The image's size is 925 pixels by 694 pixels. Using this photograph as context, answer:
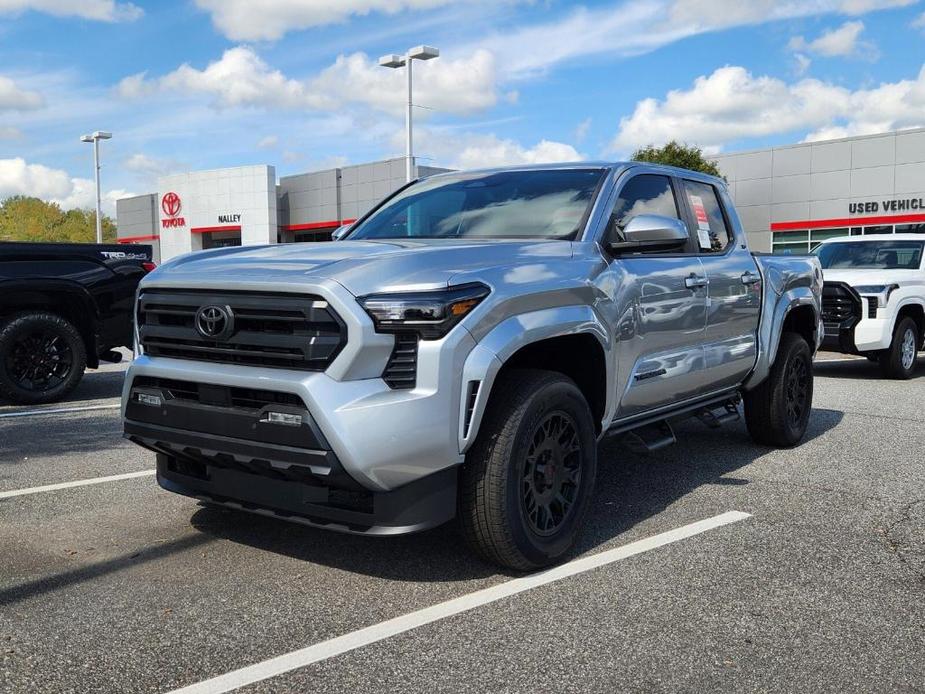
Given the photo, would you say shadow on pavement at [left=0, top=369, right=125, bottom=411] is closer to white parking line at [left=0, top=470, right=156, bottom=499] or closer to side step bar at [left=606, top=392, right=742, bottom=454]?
white parking line at [left=0, top=470, right=156, bottom=499]

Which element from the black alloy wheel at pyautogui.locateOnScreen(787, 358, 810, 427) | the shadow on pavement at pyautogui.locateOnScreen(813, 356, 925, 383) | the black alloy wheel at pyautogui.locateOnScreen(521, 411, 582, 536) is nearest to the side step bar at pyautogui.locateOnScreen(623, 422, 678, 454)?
the black alloy wheel at pyautogui.locateOnScreen(521, 411, 582, 536)

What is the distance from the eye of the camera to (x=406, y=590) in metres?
3.87

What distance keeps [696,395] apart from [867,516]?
1.16m

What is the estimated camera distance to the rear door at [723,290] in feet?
18.3

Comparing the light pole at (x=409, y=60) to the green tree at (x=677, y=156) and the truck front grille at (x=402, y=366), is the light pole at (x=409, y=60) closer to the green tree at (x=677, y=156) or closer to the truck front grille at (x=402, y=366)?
the green tree at (x=677, y=156)

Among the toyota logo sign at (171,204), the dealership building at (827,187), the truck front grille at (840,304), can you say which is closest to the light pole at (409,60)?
the dealership building at (827,187)

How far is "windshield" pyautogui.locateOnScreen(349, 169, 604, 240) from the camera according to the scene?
4.76m

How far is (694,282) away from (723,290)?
47cm

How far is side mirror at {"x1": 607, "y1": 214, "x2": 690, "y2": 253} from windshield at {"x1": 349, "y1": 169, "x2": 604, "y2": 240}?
0.24 metres

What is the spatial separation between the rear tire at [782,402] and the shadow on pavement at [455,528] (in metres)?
0.19

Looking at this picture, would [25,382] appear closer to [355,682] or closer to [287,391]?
[287,391]

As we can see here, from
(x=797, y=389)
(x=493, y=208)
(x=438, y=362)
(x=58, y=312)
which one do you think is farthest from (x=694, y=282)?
Answer: (x=58, y=312)

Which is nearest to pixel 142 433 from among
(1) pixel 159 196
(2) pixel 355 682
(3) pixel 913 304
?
(2) pixel 355 682

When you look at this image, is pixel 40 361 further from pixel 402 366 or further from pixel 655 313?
pixel 402 366
